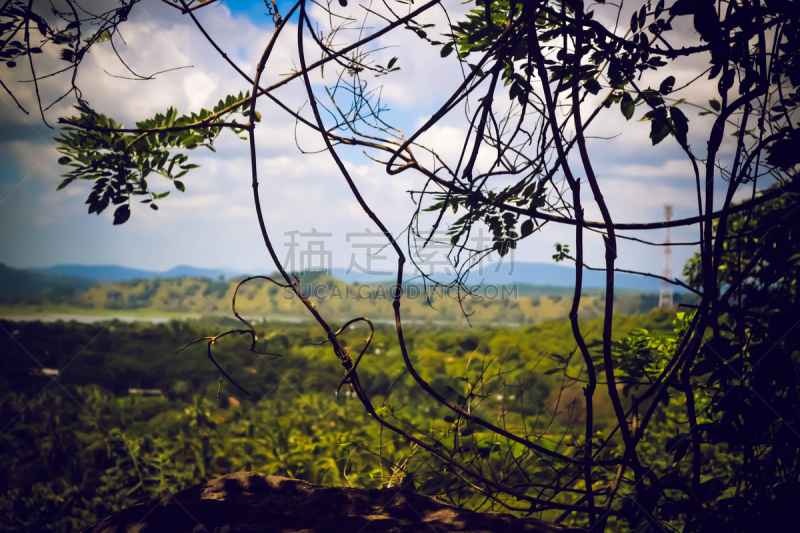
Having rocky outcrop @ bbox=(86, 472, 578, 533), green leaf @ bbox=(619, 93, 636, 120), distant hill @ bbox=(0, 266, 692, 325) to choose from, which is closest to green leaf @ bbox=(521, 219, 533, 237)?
green leaf @ bbox=(619, 93, 636, 120)

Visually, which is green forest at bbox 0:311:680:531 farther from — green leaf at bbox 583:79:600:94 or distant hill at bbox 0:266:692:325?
green leaf at bbox 583:79:600:94

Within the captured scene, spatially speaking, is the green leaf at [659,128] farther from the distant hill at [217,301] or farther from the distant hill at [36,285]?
the distant hill at [36,285]

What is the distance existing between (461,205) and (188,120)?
3.13 feet

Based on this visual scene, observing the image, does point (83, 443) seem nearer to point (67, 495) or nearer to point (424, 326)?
point (67, 495)

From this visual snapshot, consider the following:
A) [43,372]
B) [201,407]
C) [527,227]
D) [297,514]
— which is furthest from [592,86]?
[43,372]

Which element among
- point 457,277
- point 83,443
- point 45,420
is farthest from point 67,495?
point 457,277

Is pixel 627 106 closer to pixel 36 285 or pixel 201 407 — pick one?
pixel 201 407

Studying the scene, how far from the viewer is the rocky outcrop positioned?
1.06 meters

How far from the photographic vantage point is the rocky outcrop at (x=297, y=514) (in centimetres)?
106

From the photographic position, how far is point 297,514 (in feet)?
3.75

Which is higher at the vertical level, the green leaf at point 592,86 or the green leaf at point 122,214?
the green leaf at point 592,86

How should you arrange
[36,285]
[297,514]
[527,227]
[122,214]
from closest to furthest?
[297,514], [527,227], [122,214], [36,285]

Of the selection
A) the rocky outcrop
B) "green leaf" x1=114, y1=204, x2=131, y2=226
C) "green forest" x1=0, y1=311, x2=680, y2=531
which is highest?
"green leaf" x1=114, y1=204, x2=131, y2=226

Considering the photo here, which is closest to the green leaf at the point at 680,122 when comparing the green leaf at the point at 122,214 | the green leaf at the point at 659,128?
the green leaf at the point at 659,128
